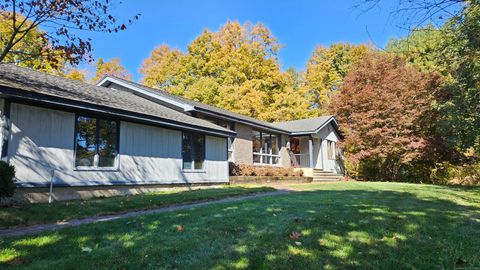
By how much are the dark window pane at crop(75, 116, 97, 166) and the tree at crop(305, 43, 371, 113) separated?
2979 centimetres

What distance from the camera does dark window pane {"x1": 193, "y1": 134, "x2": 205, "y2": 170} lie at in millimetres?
16505

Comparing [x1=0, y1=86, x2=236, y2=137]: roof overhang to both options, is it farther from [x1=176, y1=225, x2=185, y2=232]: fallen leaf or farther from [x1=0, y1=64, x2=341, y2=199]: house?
[x1=176, y1=225, x2=185, y2=232]: fallen leaf

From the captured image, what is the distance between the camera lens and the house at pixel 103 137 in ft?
32.2

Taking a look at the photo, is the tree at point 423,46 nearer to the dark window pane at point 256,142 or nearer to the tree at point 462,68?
the tree at point 462,68

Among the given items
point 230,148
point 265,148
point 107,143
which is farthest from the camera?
point 265,148

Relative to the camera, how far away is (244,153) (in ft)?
68.1

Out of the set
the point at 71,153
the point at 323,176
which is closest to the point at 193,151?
the point at 71,153

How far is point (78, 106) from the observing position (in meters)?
10.9

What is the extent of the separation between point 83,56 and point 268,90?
28345 millimetres

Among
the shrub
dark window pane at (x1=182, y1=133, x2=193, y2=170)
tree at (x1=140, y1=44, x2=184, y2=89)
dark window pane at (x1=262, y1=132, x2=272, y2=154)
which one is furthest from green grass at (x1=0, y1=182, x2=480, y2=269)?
tree at (x1=140, y1=44, x2=184, y2=89)

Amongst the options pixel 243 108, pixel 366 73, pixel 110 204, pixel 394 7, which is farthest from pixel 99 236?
pixel 243 108

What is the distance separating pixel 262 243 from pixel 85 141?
874cm

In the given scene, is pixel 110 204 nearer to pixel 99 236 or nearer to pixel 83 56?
pixel 99 236

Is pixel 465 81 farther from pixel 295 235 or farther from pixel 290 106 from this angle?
pixel 290 106
